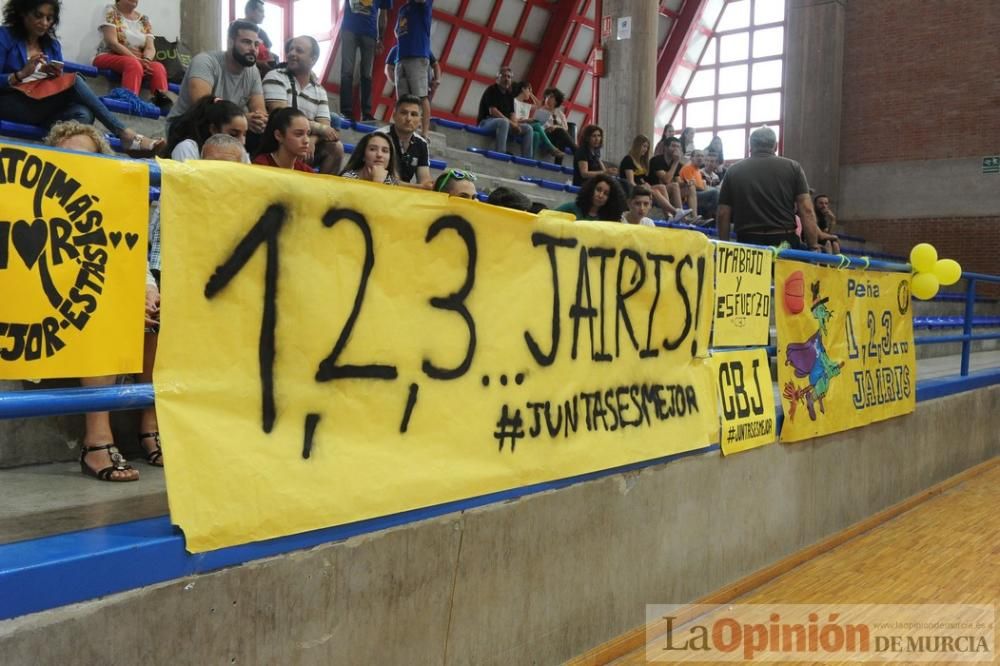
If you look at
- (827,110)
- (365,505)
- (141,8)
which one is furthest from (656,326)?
(827,110)

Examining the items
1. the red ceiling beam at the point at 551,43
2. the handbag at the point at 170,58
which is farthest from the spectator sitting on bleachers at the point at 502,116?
the red ceiling beam at the point at 551,43

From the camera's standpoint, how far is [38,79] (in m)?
4.91

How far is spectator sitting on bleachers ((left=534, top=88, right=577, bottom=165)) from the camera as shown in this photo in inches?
477

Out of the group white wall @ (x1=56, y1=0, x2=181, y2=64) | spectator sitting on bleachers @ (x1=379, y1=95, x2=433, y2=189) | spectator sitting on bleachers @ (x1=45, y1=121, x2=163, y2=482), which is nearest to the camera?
spectator sitting on bleachers @ (x1=45, y1=121, x2=163, y2=482)

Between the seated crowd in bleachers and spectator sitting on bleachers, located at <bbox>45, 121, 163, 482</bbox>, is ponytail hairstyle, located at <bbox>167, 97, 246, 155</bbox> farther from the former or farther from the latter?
spectator sitting on bleachers, located at <bbox>45, 121, 163, 482</bbox>

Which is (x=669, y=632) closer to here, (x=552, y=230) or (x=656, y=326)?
(x=656, y=326)

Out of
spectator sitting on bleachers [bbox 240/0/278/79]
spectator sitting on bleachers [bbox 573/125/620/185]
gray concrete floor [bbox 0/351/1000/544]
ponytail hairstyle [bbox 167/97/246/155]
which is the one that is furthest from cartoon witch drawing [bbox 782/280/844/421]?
spectator sitting on bleachers [bbox 573/125/620/185]

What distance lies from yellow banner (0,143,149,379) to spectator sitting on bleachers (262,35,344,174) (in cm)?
369

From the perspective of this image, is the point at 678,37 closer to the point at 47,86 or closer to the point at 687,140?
the point at 687,140

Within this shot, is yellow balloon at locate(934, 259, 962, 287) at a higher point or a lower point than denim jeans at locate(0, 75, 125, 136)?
lower

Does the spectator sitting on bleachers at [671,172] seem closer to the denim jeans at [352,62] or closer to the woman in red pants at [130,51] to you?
the denim jeans at [352,62]

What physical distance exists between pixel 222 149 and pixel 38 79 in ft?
7.36

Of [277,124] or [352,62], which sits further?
[352,62]

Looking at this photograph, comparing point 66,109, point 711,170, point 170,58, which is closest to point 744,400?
point 66,109
